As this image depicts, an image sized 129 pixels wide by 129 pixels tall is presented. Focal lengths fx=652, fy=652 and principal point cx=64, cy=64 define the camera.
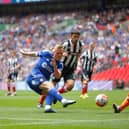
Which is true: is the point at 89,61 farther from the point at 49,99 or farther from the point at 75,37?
the point at 49,99

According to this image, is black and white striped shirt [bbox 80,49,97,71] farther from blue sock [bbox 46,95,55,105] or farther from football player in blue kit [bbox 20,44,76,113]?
blue sock [bbox 46,95,55,105]

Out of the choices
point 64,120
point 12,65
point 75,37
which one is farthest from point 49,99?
point 12,65

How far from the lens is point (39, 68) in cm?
1653

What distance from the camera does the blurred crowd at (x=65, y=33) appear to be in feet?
126

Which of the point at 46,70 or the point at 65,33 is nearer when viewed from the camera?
the point at 46,70

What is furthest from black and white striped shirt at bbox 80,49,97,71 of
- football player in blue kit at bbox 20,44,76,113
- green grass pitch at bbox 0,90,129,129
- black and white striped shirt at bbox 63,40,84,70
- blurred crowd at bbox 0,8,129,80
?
green grass pitch at bbox 0,90,129,129

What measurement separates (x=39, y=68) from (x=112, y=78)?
1951cm

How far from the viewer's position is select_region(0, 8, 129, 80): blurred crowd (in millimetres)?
38469

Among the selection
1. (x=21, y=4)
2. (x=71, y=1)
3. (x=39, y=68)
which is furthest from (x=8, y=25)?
(x=39, y=68)

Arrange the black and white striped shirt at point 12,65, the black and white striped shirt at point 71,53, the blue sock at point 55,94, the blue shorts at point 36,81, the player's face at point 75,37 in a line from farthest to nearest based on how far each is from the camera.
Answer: the black and white striped shirt at point 12,65
the black and white striped shirt at point 71,53
the player's face at point 75,37
the blue shorts at point 36,81
the blue sock at point 55,94

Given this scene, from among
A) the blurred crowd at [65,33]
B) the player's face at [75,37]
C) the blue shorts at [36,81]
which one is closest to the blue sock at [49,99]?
the blue shorts at [36,81]

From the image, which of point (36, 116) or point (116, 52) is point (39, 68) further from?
point (116, 52)

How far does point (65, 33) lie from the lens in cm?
4488

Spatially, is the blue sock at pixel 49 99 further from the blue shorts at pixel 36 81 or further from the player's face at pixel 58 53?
the player's face at pixel 58 53
